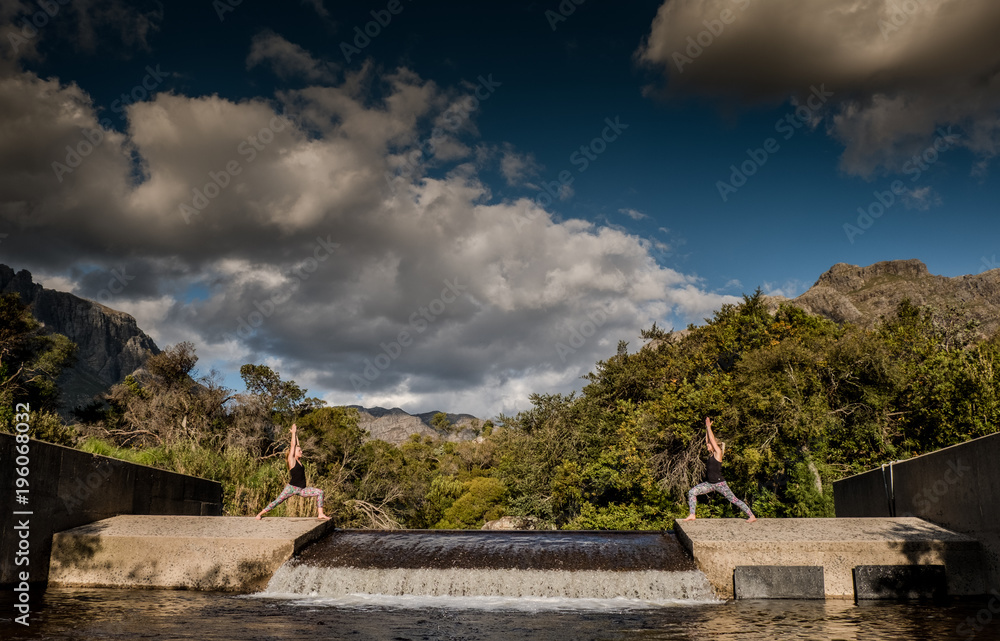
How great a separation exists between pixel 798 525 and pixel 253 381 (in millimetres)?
34346

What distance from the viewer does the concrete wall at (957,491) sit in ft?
27.4

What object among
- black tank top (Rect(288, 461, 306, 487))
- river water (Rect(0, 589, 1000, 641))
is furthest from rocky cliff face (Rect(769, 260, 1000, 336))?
river water (Rect(0, 589, 1000, 641))

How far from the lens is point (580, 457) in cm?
3616

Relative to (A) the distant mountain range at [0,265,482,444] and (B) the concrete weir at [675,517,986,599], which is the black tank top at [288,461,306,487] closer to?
(B) the concrete weir at [675,517,986,599]

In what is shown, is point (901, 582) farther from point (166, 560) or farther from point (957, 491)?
point (166, 560)

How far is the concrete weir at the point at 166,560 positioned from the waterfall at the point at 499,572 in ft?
1.31

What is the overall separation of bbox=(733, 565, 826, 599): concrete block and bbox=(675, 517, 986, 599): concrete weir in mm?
40

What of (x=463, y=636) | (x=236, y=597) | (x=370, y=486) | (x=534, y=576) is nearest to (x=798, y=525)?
(x=534, y=576)

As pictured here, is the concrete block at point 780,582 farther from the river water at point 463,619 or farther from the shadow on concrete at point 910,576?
the shadow on concrete at point 910,576

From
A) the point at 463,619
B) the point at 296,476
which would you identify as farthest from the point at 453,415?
the point at 463,619

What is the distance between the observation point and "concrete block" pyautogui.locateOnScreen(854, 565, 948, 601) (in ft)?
28.2

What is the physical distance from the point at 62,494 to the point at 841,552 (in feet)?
38.2

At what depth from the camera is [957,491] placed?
9.27 m

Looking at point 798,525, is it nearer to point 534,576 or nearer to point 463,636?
point 534,576
